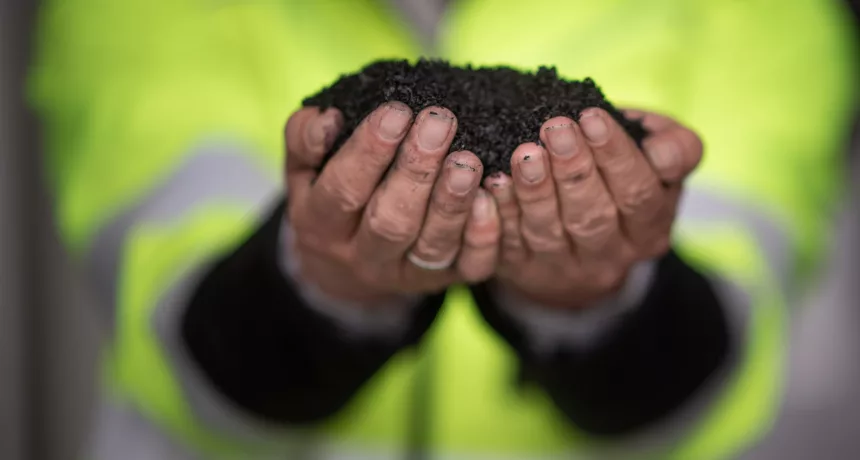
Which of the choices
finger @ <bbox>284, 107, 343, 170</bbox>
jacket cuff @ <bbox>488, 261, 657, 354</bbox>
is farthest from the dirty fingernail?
jacket cuff @ <bbox>488, 261, 657, 354</bbox>

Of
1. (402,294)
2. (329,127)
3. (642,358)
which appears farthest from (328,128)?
(642,358)

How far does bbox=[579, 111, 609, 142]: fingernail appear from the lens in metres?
0.22

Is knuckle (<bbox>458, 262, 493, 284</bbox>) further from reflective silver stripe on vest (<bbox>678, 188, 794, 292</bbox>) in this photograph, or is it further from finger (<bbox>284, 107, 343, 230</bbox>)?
reflective silver stripe on vest (<bbox>678, 188, 794, 292</bbox>)

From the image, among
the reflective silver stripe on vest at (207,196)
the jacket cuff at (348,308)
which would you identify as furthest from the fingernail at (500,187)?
the reflective silver stripe on vest at (207,196)

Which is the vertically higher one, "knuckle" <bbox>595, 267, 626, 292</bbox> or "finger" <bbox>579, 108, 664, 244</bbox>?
"finger" <bbox>579, 108, 664, 244</bbox>

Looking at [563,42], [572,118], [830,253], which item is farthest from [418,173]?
[830,253]

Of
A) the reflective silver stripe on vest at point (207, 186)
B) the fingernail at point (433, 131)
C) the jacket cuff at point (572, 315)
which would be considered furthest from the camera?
the reflective silver stripe on vest at point (207, 186)

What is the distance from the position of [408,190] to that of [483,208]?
0.10ft

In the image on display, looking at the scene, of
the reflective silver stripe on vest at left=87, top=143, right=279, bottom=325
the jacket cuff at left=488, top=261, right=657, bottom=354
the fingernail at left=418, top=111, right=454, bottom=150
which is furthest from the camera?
the reflective silver stripe on vest at left=87, top=143, right=279, bottom=325

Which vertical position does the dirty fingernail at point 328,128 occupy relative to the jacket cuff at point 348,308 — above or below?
above

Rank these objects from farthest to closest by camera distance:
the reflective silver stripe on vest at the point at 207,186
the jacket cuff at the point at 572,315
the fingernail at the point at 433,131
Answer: the reflective silver stripe on vest at the point at 207,186 → the jacket cuff at the point at 572,315 → the fingernail at the point at 433,131

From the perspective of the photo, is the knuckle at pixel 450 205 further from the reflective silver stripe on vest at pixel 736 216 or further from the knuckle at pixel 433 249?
the reflective silver stripe on vest at pixel 736 216

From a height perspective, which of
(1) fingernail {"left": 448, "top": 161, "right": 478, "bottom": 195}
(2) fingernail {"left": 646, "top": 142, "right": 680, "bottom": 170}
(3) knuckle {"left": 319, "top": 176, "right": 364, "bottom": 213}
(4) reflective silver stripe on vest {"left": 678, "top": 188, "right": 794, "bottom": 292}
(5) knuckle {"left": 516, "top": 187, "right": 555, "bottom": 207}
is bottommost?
(3) knuckle {"left": 319, "top": 176, "right": 364, "bottom": 213}

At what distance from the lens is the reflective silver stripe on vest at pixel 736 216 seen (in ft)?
1.34
